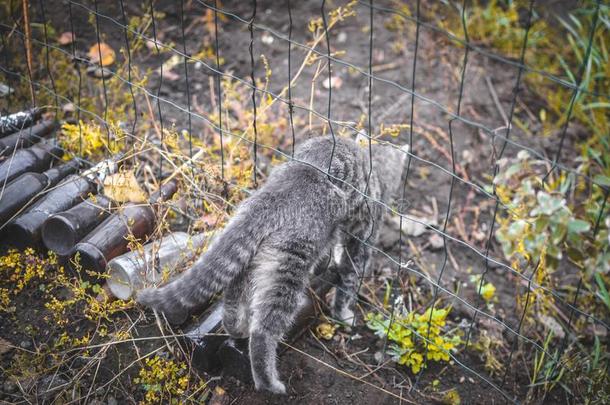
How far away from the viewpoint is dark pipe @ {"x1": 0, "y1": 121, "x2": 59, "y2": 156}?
409 cm

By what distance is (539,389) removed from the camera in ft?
11.6

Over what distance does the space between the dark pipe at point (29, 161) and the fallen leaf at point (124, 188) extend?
60 centimetres

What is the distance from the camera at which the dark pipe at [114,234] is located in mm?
3471

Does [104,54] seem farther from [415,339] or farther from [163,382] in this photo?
[415,339]

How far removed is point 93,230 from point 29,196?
552 mm

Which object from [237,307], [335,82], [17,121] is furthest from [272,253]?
[335,82]

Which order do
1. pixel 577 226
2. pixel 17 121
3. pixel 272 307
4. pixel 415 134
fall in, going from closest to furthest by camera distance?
pixel 577 226 < pixel 272 307 < pixel 17 121 < pixel 415 134

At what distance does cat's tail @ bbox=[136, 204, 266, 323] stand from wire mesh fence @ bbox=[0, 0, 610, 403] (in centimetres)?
53

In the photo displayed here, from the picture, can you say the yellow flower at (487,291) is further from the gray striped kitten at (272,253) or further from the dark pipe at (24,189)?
the dark pipe at (24,189)

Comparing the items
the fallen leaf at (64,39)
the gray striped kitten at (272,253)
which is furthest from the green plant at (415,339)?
the fallen leaf at (64,39)

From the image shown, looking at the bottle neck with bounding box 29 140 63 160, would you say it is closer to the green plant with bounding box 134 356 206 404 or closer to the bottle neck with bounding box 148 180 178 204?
the bottle neck with bounding box 148 180 178 204

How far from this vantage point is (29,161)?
4.04 meters

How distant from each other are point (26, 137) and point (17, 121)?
0.56 feet

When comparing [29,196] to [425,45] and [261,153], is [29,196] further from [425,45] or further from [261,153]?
[425,45]
